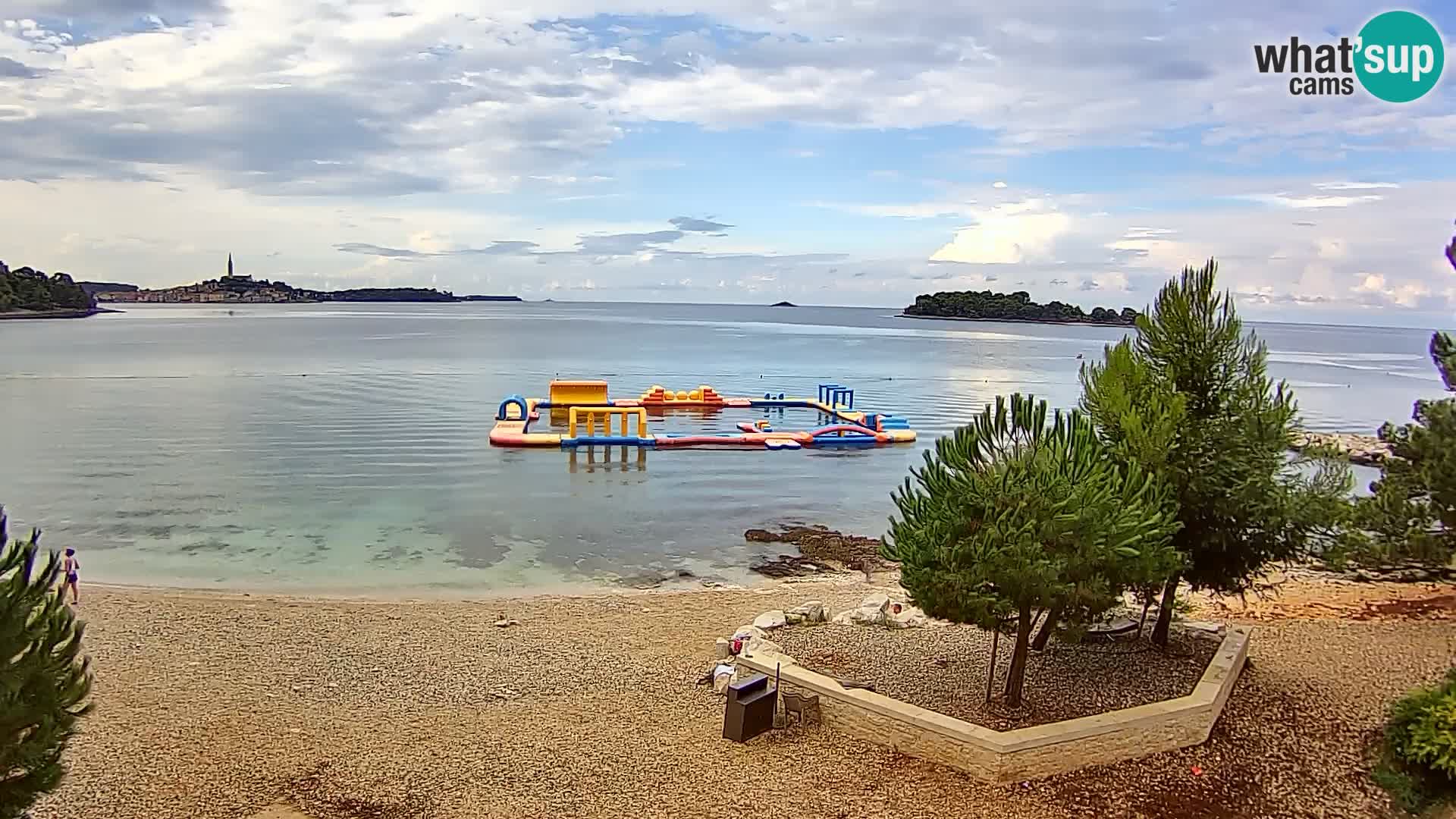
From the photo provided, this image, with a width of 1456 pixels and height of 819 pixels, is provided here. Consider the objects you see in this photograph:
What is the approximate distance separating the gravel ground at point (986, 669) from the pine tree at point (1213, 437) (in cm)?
81

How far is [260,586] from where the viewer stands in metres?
15.1

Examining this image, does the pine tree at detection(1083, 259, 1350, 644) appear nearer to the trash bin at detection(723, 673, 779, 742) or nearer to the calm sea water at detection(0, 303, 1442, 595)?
the trash bin at detection(723, 673, 779, 742)

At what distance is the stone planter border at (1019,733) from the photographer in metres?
7.31

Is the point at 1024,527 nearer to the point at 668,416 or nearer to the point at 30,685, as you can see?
the point at 30,685

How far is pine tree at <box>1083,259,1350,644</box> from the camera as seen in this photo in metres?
8.74

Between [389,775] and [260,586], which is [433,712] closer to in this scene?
[389,775]

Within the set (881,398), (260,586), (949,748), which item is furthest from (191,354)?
(949,748)

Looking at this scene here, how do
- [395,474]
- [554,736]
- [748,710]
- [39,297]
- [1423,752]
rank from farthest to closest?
1. [39,297]
2. [395,474]
3. [554,736]
4. [748,710]
5. [1423,752]

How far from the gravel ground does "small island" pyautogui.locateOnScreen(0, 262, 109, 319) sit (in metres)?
145

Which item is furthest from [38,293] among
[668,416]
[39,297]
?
[668,416]

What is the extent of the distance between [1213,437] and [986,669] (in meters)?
2.93

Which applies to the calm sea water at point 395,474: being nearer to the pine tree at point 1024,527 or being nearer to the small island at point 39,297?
the pine tree at point 1024,527

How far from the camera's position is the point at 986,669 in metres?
9.33

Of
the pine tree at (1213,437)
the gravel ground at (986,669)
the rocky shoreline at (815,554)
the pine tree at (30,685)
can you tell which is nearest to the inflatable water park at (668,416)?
the rocky shoreline at (815,554)
